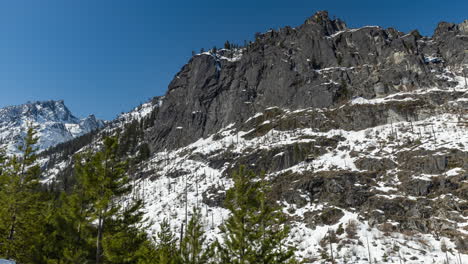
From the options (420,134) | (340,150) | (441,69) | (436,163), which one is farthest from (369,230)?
(441,69)

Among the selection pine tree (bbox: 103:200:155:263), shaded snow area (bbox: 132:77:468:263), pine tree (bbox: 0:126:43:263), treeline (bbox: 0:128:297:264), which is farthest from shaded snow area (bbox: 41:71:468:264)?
pine tree (bbox: 0:126:43:263)

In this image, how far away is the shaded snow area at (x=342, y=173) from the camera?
7206 centimetres

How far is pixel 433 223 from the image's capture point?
7631 cm

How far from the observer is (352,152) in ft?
392

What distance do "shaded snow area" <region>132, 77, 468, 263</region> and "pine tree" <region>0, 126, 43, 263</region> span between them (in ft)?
83.8

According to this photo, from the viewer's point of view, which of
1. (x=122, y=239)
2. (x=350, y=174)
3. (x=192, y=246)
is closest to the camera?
(x=122, y=239)

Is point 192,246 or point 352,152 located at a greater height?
point 352,152

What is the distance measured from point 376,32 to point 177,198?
157018 millimetres

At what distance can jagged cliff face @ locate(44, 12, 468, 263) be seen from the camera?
254ft

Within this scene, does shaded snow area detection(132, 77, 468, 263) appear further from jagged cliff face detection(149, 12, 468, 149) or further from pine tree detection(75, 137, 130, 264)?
pine tree detection(75, 137, 130, 264)

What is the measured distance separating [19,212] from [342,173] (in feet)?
319

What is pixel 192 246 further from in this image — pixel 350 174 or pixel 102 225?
pixel 350 174

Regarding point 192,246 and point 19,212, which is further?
point 192,246

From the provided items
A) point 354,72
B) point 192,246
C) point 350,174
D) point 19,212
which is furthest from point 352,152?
point 19,212
